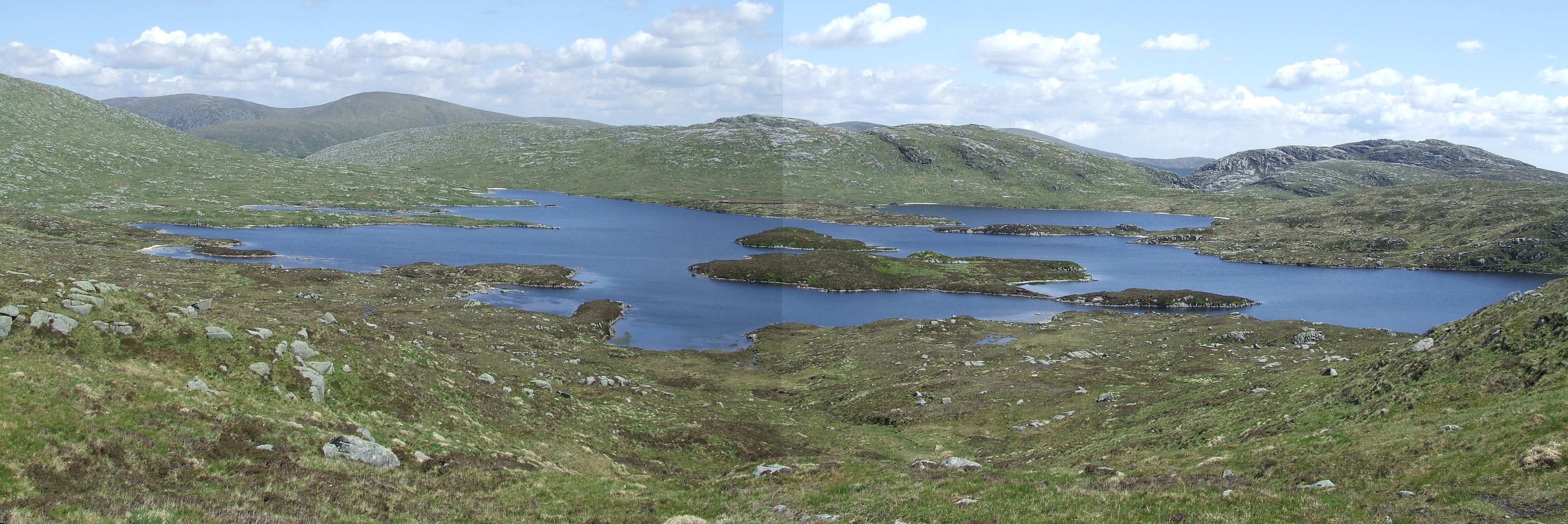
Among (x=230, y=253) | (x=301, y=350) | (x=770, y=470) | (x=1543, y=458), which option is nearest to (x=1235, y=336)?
(x=1543, y=458)

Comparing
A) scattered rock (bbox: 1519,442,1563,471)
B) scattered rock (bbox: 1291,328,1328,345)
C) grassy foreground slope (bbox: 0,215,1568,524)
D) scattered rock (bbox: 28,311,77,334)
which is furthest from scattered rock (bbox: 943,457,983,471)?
scattered rock (bbox: 1291,328,1328,345)

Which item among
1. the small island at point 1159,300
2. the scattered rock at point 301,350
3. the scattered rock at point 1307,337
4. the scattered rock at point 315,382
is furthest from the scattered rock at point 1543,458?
the small island at point 1159,300

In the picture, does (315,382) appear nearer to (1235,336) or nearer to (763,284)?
(1235,336)

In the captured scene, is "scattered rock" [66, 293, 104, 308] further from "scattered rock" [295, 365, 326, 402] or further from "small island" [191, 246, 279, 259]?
"small island" [191, 246, 279, 259]

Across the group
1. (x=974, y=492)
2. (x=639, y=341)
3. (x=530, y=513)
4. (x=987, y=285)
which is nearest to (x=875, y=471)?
(x=974, y=492)

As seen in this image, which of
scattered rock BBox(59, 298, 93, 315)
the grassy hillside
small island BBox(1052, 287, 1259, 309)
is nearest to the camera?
scattered rock BBox(59, 298, 93, 315)

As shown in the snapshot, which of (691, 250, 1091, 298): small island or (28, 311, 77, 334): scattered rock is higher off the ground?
(28, 311, 77, 334): scattered rock
